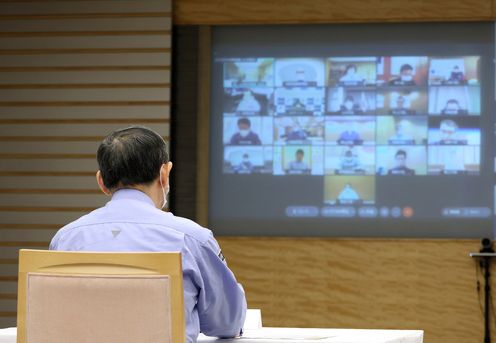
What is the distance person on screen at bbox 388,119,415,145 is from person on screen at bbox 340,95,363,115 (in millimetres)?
314

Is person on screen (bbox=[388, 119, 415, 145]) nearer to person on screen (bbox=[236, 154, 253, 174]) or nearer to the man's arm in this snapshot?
person on screen (bbox=[236, 154, 253, 174])

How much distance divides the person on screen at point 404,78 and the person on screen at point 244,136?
3.79 feet

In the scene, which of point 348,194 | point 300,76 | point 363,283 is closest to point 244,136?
point 300,76

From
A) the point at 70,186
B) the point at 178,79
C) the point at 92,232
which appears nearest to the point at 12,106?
the point at 70,186

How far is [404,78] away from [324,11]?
822 mm

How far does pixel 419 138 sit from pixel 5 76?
3383 millimetres

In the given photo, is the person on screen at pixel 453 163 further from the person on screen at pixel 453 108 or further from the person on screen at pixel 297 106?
the person on screen at pixel 297 106

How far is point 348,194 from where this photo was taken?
294 inches

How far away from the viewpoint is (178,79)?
764cm

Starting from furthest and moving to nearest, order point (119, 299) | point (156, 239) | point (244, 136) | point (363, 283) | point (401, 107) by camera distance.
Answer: point (244, 136) → point (401, 107) → point (363, 283) → point (156, 239) → point (119, 299)

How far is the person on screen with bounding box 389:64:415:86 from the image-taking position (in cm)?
746

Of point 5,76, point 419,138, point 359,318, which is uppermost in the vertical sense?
point 5,76

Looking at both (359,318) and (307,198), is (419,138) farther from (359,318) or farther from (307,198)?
(359,318)

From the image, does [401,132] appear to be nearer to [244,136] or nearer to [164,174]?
[244,136]
